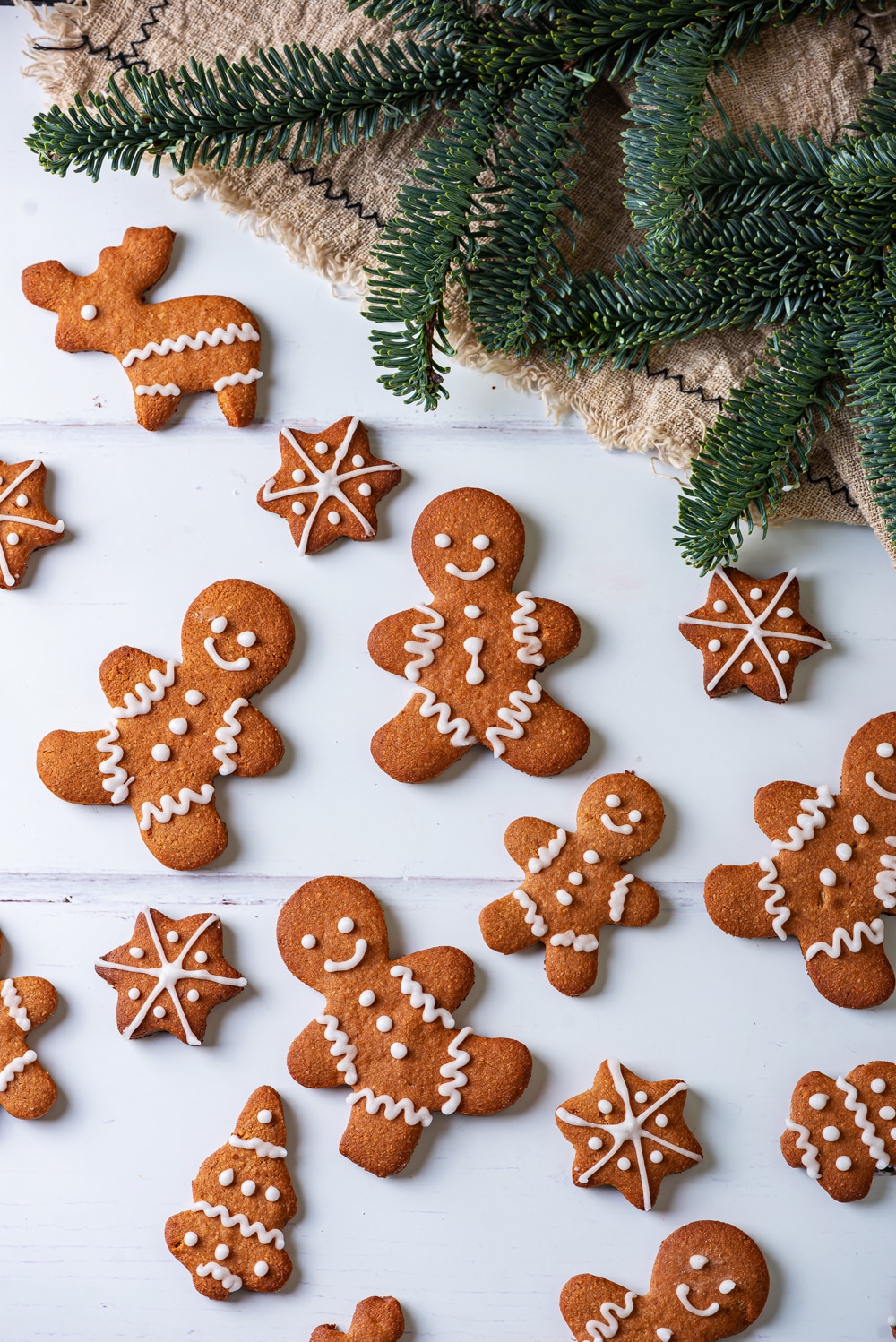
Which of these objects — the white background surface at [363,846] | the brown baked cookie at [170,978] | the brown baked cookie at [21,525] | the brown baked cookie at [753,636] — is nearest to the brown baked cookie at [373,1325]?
the white background surface at [363,846]

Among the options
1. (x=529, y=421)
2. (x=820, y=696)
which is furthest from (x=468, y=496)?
(x=820, y=696)

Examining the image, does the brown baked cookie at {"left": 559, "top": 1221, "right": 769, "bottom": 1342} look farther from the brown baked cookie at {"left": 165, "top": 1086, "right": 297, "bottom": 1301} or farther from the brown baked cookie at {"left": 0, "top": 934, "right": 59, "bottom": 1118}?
the brown baked cookie at {"left": 0, "top": 934, "right": 59, "bottom": 1118}

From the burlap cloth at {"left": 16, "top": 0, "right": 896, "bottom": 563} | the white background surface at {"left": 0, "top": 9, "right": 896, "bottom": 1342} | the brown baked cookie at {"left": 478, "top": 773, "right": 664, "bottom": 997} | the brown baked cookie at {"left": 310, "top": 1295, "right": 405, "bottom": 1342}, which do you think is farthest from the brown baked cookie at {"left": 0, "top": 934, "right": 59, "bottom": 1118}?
the burlap cloth at {"left": 16, "top": 0, "right": 896, "bottom": 563}

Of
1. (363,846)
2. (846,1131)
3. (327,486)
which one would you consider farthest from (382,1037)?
(327,486)

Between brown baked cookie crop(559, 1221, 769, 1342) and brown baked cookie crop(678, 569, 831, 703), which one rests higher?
brown baked cookie crop(678, 569, 831, 703)

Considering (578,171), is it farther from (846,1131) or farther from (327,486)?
(846,1131)
